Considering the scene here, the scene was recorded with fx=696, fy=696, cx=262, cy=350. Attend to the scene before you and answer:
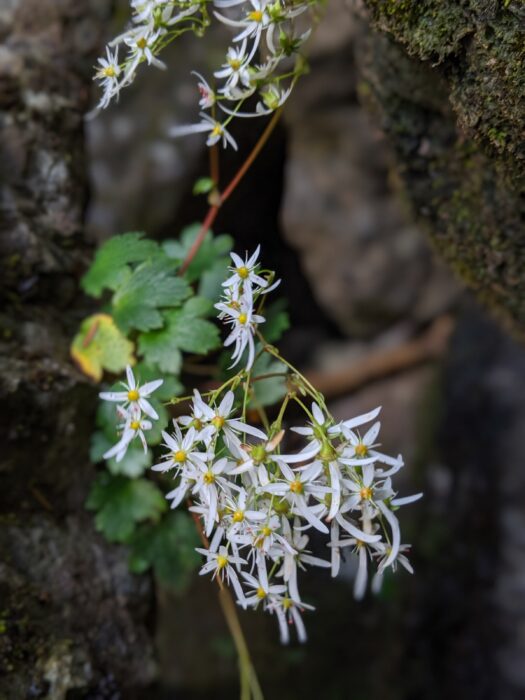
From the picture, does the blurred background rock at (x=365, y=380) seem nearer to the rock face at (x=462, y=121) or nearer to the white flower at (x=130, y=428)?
the rock face at (x=462, y=121)

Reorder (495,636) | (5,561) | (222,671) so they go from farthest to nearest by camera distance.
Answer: (495,636) < (222,671) < (5,561)

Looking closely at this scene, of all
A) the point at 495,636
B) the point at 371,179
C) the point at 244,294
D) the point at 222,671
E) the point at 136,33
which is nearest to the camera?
the point at 244,294

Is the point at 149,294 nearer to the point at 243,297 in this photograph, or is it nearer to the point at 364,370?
the point at 243,297

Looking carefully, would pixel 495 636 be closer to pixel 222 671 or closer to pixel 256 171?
pixel 222 671

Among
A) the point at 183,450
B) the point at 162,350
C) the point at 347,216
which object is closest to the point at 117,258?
the point at 162,350

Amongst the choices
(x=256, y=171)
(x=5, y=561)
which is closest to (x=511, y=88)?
(x=5, y=561)

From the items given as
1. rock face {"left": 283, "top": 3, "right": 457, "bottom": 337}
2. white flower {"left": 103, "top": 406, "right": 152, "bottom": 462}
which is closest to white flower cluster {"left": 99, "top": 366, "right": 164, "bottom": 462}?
white flower {"left": 103, "top": 406, "right": 152, "bottom": 462}

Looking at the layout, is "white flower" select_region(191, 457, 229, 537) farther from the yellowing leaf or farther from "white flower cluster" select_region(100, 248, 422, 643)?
the yellowing leaf

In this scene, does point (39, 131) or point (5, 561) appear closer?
point (5, 561)
